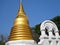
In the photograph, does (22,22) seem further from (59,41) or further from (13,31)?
(59,41)

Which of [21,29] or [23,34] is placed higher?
[21,29]

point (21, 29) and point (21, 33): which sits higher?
point (21, 29)

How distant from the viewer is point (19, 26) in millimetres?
9281

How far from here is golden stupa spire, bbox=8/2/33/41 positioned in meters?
9.02

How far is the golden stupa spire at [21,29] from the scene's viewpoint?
9.02 metres

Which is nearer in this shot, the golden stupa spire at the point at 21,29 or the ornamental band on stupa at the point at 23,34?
the ornamental band on stupa at the point at 23,34

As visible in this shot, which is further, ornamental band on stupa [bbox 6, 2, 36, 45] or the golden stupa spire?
the golden stupa spire

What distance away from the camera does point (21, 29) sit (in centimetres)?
920

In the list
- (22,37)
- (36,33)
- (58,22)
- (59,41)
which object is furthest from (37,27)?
(22,37)

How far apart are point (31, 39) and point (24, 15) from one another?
1.36 m

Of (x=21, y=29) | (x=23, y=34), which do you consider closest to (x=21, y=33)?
(x=23, y=34)

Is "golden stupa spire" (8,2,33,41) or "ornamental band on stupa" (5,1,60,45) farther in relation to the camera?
"golden stupa spire" (8,2,33,41)

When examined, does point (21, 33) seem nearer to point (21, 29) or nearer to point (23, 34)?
point (23, 34)

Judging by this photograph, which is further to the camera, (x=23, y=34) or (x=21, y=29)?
(x=21, y=29)
